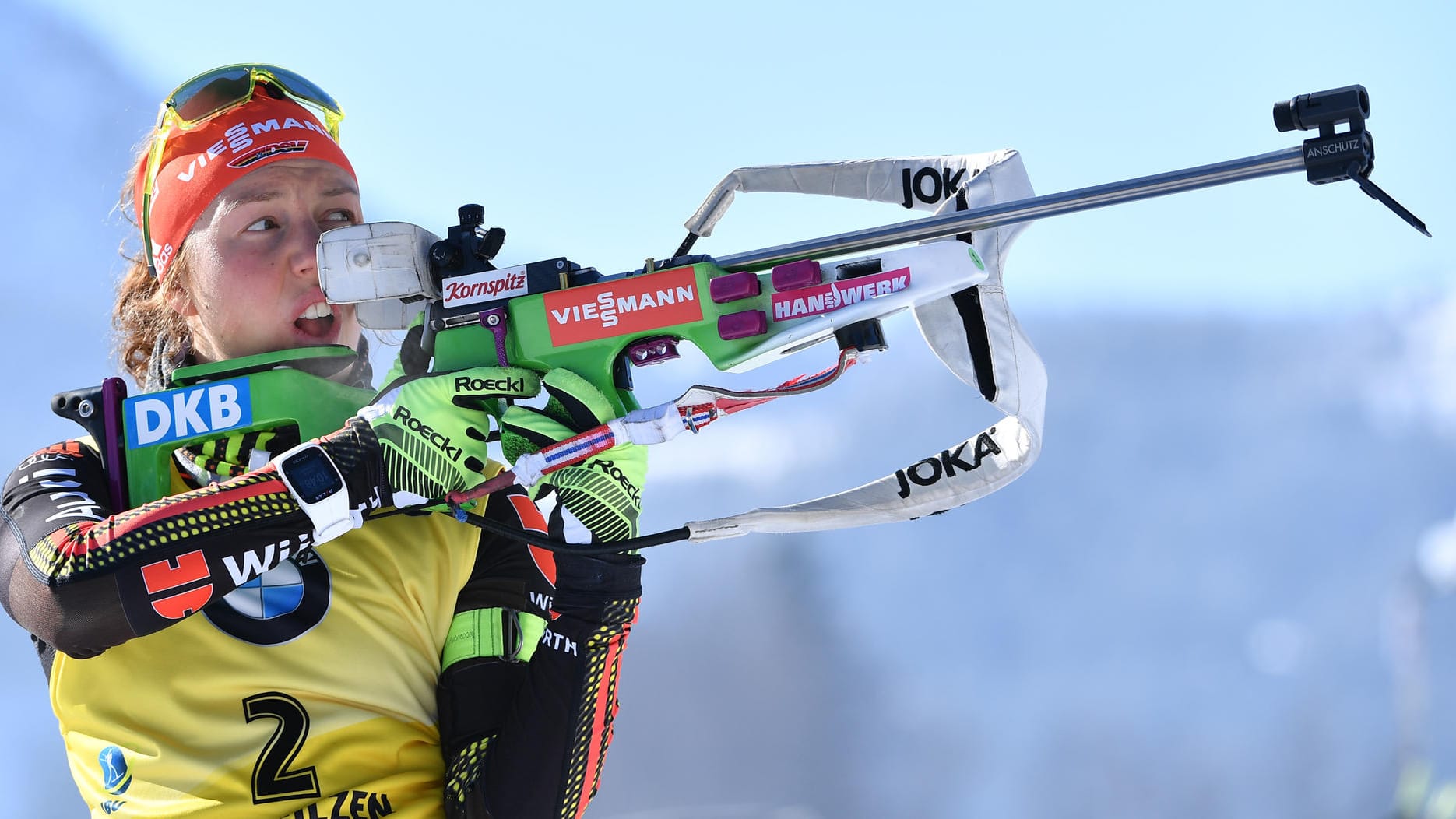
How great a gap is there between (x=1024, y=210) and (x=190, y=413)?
1405mm

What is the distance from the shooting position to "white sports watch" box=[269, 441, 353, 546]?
74.0 inches

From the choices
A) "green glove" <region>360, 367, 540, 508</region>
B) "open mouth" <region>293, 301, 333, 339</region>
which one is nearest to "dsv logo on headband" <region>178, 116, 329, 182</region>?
"open mouth" <region>293, 301, 333, 339</region>

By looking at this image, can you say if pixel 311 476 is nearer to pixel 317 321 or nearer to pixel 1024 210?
pixel 317 321

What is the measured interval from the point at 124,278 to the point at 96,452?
0.67 metres

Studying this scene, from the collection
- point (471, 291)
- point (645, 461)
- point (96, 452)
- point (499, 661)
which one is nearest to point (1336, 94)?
point (645, 461)

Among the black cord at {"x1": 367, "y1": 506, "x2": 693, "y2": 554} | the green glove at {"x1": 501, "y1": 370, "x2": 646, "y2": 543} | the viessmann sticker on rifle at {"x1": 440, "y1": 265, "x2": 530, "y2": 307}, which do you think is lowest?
the black cord at {"x1": 367, "y1": 506, "x2": 693, "y2": 554}

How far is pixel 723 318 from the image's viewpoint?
6.10 ft

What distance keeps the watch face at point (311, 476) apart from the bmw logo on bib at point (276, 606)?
0.69 ft

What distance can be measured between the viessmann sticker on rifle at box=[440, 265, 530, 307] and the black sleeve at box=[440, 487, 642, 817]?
0.41m

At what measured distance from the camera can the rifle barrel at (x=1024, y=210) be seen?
161cm

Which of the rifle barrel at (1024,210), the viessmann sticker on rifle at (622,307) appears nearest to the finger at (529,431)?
the viessmann sticker on rifle at (622,307)

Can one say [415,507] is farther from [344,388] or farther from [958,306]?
[958,306]

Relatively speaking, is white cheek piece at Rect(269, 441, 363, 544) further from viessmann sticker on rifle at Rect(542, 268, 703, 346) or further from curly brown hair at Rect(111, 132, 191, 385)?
→ curly brown hair at Rect(111, 132, 191, 385)

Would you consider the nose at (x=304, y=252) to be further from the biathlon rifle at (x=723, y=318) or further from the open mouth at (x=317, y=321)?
the biathlon rifle at (x=723, y=318)
